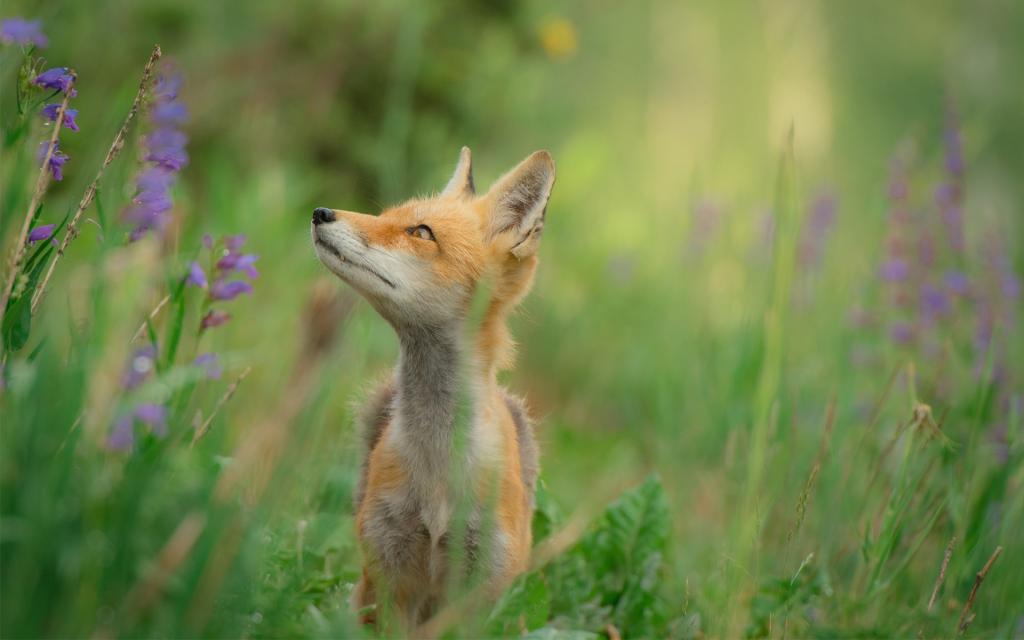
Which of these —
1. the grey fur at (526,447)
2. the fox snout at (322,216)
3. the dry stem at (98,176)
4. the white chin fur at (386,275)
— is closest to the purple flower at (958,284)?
the grey fur at (526,447)

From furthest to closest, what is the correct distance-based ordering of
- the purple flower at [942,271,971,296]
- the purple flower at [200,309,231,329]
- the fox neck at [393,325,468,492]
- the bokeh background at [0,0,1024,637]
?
the purple flower at [942,271,971,296] → the fox neck at [393,325,468,492] → the purple flower at [200,309,231,329] → the bokeh background at [0,0,1024,637]

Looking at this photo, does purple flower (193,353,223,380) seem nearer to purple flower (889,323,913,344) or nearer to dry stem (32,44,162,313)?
dry stem (32,44,162,313)

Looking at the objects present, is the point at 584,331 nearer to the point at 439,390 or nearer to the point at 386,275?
the point at 439,390

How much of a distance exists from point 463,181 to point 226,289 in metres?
1.28

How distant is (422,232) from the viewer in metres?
3.47

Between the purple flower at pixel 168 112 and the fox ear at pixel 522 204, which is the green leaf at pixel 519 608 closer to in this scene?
the fox ear at pixel 522 204

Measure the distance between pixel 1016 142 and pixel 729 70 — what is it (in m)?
3.51

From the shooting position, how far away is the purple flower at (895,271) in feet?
16.9

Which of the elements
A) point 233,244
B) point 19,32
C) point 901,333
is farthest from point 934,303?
point 19,32

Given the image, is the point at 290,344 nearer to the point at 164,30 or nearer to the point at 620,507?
the point at 620,507

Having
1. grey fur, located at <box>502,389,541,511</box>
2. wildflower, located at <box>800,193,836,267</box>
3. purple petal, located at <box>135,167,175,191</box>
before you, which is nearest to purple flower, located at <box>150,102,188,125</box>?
purple petal, located at <box>135,167,175,191</box>

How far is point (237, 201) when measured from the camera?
6.25 metres

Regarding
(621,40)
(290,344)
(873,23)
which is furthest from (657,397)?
(873,23)

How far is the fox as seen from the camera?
3.15 m
